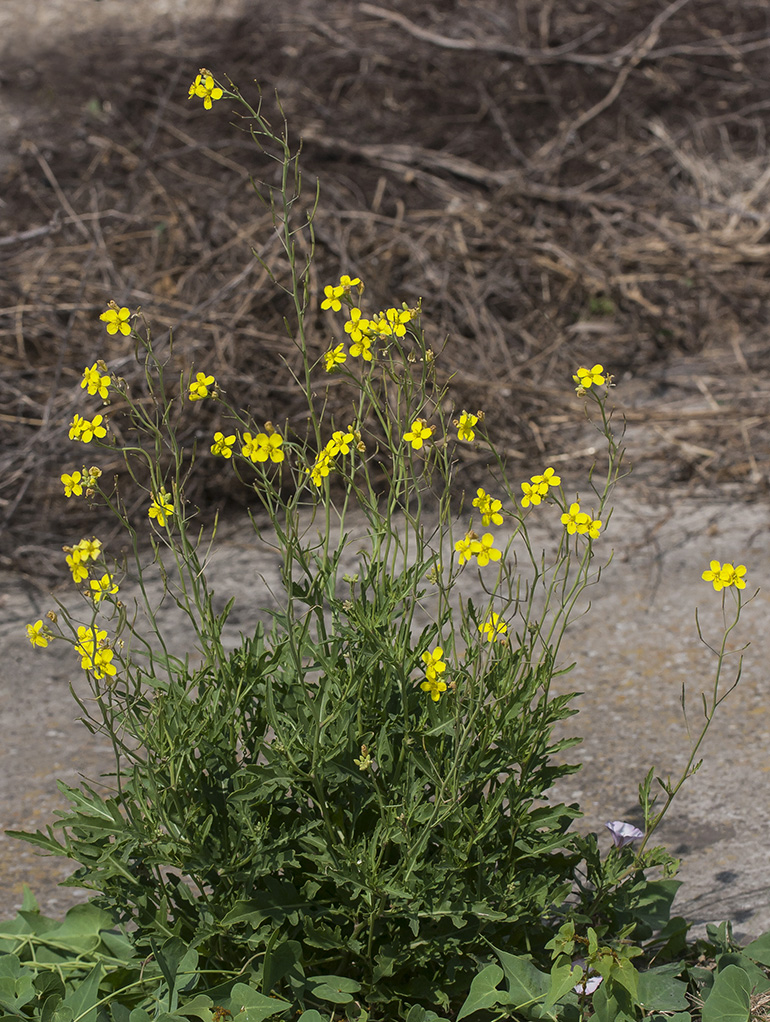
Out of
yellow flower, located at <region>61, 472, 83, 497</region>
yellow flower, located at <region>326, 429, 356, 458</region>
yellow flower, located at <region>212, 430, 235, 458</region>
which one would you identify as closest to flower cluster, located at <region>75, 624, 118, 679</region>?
yellow flower, located at <region>61, 472, 83, 497</region>

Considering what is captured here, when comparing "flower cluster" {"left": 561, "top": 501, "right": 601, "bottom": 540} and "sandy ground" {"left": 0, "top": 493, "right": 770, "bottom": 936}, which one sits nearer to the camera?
"flower cluster" {"left": 561, "top": 501, "right": 601, "bottom": 540}

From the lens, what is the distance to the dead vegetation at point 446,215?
4203mm

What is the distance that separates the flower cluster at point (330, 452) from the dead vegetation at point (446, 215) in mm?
2206

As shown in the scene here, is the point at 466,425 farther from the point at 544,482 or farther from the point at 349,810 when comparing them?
the point at 349,810

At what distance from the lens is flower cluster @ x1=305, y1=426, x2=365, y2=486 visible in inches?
59.3

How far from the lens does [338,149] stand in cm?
560

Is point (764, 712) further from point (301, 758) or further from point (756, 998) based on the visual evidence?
point (301, 758)

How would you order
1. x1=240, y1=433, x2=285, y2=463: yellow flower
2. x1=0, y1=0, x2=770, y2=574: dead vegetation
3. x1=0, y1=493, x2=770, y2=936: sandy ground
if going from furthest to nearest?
x1=0, y1=0, x2=770, y2=574: dead vegetation < x1=0, y1=493, x2=770, y2=936: sandy ground < x1=240, y1=433, x2=285, y2=463: yellow flower

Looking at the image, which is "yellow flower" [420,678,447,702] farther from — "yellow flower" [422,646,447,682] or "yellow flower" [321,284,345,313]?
"yellow flower" [321,284,345,313]

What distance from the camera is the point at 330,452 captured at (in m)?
1.54

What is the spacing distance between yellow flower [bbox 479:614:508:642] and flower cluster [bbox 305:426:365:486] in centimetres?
35

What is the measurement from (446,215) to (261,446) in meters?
4.03

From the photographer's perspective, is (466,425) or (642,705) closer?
(466,425)

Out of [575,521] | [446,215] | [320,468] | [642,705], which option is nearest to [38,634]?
[320,468]
